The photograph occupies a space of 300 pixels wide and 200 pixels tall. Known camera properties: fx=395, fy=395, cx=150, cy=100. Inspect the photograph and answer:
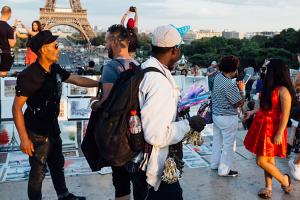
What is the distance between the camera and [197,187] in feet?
15.3

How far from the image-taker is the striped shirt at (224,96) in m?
4.80

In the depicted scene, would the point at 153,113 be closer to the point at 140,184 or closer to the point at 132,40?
the point at 140,184

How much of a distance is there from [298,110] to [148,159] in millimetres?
4001

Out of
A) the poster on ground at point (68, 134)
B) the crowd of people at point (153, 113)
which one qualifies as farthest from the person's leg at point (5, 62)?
the crowd of people at point (153, 113)

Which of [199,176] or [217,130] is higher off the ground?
[217,130]

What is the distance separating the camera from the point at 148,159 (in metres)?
2.68

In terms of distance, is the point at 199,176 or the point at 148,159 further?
the point at 199,176

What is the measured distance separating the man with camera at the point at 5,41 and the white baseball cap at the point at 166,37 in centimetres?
556

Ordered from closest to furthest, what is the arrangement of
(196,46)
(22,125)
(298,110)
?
(22,125), (298,110), (196,46)

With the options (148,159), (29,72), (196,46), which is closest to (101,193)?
(29,72)

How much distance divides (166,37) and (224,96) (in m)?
2.40

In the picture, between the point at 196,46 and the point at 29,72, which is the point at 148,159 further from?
the point at 196,46

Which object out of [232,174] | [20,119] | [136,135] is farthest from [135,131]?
[232,174]

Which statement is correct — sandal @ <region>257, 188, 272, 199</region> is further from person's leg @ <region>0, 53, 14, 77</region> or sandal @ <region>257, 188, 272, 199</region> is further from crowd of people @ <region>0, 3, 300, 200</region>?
person's leg @ <region>0, 53, 14, 77</region>
